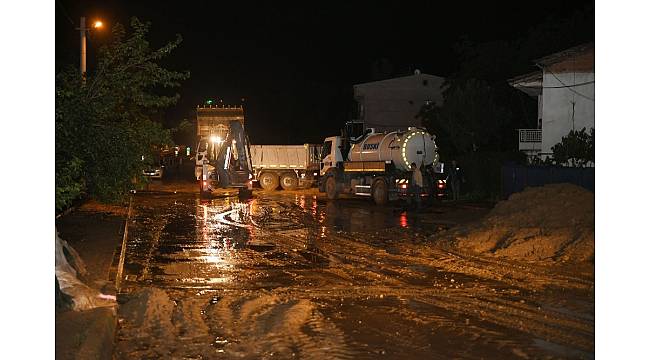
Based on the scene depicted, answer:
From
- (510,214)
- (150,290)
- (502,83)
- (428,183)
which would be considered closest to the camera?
(150,290)

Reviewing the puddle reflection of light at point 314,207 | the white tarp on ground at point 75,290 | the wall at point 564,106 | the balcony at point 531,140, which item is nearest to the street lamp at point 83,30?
the puddle reflection of light at point 314,207

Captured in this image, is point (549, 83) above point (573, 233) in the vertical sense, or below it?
above

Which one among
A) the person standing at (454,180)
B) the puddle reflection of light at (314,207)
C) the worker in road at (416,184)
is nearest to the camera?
the worker in road at (416,184)

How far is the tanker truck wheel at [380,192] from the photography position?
32938 millimetres

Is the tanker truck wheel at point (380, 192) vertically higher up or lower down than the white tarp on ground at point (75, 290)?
higher up

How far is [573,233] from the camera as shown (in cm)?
1722

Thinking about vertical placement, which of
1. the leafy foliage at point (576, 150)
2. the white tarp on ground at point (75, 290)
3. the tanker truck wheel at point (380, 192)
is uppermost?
the leafy foliage at point (576, 150)

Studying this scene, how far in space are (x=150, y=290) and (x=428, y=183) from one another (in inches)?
786

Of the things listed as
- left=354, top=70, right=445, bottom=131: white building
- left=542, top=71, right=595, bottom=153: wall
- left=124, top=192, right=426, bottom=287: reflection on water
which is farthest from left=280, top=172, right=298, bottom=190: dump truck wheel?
left=354, top=70, right=445, bottom=131: white building

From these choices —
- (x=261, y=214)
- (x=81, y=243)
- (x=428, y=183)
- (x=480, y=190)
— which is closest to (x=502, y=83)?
(x=480, y=190)

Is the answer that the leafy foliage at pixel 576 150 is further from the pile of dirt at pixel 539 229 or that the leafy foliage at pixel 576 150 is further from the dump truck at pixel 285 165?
the dump truck at pixel 285 165

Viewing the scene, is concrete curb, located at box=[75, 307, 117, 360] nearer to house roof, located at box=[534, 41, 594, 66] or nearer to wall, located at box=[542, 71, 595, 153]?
house roof, located at box=[534, 41, 594, 66]

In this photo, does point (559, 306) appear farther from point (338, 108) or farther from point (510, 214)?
point (338, 108)

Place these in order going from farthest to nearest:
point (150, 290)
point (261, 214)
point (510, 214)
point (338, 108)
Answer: point (338, 108), point (261, 214), point (510, 214), point (150, 290)
